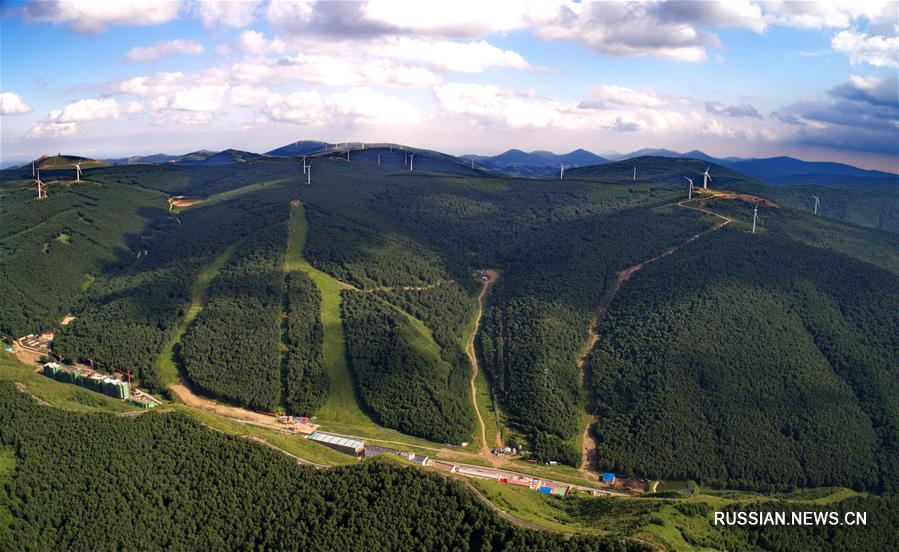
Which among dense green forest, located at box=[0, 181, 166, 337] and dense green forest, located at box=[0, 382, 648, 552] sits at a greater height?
dense green forest, located at box=[0, 181, 166, 337]

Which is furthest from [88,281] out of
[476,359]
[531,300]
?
[531,300]

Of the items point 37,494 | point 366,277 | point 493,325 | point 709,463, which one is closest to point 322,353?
point 366,277

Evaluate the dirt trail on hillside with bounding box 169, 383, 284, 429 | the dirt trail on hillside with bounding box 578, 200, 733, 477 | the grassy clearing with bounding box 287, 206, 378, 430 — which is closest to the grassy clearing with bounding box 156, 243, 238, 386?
the dirt trail on hillside with bounding box 169, 383, 284, 429

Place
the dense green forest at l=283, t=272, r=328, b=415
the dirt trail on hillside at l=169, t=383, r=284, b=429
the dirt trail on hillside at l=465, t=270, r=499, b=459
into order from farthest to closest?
1. the dense green forest at l=283, t=272, r=328, b=415
2. the dirt trail on hillside at l=169, t=383, r=284, b=429
3. the dirt trail on hillside at l=465, t=270, r=499, b=459

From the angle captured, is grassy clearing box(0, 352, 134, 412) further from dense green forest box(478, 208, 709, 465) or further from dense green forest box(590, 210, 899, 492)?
dense green forest box(590, 210, 899, 492)

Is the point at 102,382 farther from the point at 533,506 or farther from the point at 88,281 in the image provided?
the point at 533,506

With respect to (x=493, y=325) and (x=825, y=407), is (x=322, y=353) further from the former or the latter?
(x=825, y=407)
